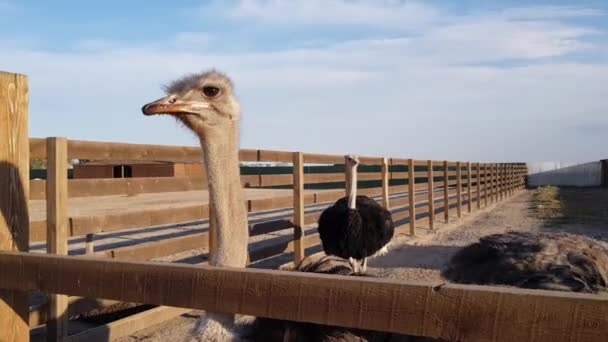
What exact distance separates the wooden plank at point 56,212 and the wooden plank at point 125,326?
0.13 m

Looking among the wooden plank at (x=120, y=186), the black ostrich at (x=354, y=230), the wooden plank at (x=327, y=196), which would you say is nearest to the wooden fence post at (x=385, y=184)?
the wooden plank at (x=327, y=196)

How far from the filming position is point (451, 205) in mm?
17391

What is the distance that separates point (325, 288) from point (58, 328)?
255 centimetres

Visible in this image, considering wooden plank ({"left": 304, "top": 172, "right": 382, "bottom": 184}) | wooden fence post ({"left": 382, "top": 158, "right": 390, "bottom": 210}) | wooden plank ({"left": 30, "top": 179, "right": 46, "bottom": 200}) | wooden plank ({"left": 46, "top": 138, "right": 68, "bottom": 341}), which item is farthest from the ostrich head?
wooden fence post ({"left": 382, "top": 158, "right": 390, "bottom": 210})

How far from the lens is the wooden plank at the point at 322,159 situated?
6.43 meters

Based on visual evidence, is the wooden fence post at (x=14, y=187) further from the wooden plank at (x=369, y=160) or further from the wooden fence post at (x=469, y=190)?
the wooden fence post at (x=469, y=190)

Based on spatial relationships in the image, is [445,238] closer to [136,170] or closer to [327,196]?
[327,196]

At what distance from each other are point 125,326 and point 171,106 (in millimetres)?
2122

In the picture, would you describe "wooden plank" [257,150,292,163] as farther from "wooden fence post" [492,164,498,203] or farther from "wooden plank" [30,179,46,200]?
"wooden fence post" [492,164,498,203]

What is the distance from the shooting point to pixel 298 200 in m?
6.14

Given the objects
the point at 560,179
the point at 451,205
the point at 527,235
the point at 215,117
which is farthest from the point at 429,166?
the point at 560,179

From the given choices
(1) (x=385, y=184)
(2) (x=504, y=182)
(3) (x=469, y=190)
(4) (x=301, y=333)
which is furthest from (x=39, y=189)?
(2) (x=504, y=182)

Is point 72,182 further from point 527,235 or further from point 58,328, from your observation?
point 527,235

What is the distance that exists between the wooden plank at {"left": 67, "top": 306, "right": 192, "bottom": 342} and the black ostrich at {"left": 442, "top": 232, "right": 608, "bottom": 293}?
202 cm
